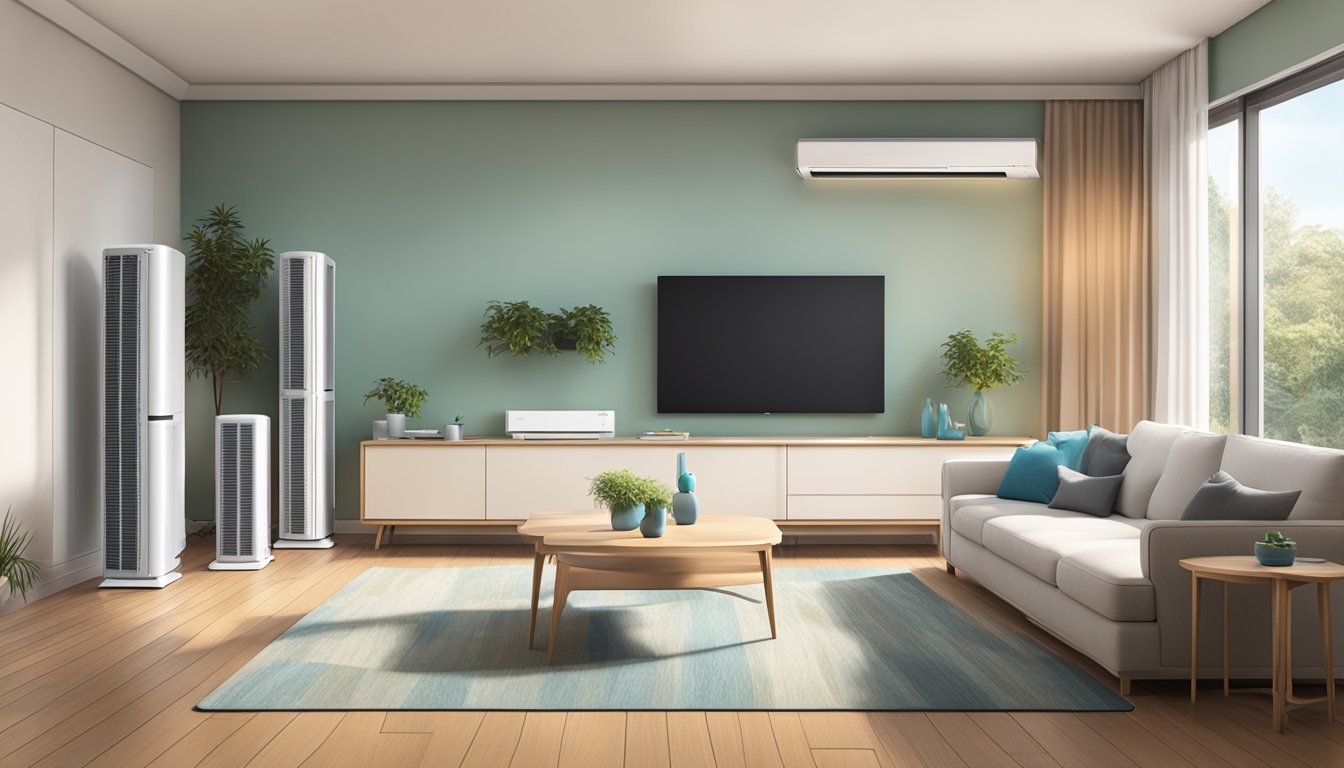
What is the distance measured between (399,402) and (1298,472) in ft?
15.5

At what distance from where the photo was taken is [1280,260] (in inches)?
202

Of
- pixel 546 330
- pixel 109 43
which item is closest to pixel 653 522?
pixel 546 330

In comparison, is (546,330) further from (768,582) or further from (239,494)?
(768,582)

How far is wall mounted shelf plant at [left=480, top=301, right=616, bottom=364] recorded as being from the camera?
622 centimetres

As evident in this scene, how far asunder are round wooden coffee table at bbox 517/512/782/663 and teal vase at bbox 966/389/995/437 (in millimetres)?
2659

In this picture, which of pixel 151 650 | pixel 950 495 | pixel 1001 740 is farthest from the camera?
pixel 950 495

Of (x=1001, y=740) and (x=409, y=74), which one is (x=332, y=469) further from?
(x=1001, y=740)

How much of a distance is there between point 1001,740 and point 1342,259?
10.5 ft

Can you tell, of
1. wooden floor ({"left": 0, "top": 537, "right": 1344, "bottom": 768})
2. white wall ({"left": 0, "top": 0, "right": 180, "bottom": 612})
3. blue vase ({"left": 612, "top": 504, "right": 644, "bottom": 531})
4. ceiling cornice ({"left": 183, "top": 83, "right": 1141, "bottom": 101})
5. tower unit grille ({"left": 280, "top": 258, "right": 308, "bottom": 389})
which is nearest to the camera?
wooden floor ({"left": 0, "top": 537, "right": 1344, "bottom": 768})

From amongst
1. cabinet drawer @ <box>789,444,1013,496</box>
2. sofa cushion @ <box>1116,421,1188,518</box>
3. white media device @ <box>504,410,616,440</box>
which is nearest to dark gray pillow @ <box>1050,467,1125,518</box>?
sofa cushion @ <box>1116,421,1188,518</box>

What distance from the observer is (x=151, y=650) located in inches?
152

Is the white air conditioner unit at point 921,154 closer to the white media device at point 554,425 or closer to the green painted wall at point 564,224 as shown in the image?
the green painted wall at point 564,224

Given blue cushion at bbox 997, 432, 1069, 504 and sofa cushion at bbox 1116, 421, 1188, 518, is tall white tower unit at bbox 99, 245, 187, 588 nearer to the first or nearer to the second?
blue cushion at bbox 997, 432, 1069, 504

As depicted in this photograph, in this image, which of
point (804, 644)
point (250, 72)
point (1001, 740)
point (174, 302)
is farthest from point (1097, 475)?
point (250, 72)
